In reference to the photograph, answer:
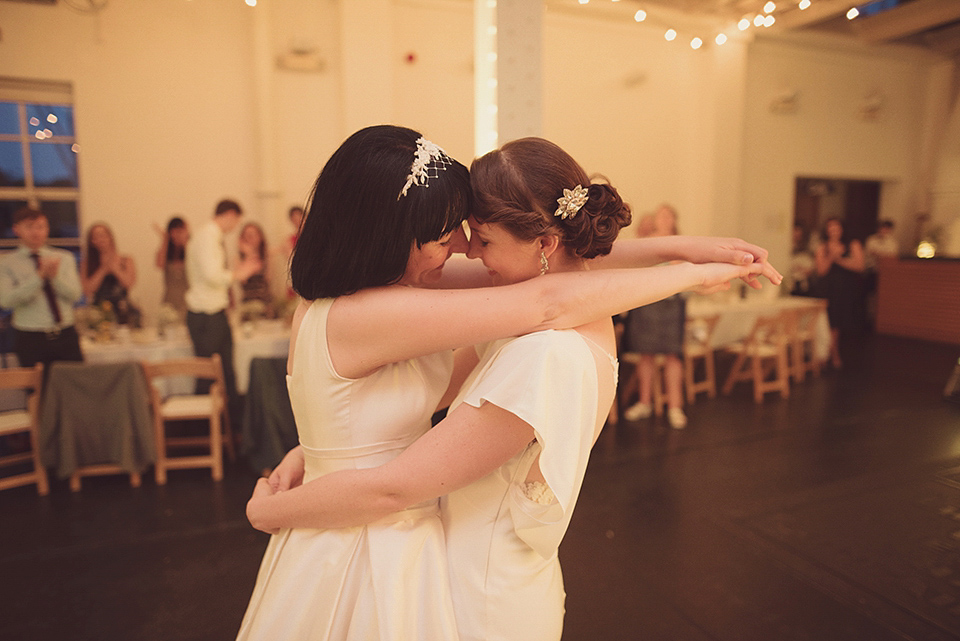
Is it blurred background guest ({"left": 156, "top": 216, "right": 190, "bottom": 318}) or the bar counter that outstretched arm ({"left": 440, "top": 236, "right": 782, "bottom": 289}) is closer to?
blurred background guest ({"left": 156, "top": 216, "right": 190, "bottom": 318})

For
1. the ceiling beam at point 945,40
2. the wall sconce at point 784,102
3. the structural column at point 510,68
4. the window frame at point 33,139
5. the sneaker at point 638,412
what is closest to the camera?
the structural column at point 510,68

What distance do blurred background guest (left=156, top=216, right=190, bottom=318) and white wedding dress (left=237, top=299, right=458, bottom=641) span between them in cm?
486

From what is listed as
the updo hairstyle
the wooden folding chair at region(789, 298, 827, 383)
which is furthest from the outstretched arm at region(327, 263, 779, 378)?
the wooden folding chair at region(789, 298, 827, 383)

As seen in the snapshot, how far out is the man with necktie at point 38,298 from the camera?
3.86m

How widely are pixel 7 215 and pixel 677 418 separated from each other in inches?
266

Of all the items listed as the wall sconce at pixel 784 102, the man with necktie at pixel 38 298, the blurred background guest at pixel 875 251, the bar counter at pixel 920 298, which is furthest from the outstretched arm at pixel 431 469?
the blurred background guest at pixel 875 251

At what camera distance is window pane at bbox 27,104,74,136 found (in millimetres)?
6145

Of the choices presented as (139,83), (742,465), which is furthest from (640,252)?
Answer: (139,83)

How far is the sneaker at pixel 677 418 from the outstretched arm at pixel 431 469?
13.8 feet

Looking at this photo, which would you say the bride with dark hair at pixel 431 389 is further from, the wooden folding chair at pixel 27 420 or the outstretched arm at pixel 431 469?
the wooden folding chair at pixel 27 420

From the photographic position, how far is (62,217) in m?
6.34

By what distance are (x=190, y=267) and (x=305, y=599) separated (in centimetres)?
376

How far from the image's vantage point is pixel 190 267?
4.34 m

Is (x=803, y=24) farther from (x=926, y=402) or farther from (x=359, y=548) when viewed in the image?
(x=359, y=548)
